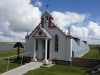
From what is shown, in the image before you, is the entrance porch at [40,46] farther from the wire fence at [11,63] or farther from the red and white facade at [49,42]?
the wire fence at [11,63]

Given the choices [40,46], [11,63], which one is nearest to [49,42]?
[40,46]

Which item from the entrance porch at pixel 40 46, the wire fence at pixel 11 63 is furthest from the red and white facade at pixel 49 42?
the wire fence at pixel 11 63

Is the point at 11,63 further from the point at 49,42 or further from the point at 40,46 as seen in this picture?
the point at 49,42

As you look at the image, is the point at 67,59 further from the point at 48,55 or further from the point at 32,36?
the point at 32,36

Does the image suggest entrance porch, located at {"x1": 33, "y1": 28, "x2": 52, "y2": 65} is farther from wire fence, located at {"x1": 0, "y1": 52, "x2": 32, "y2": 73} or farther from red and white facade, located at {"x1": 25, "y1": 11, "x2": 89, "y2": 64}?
wire fence, located at {"x1": 0, "y1": 52, "x2": 32, "y2": 73}

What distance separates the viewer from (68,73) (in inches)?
810

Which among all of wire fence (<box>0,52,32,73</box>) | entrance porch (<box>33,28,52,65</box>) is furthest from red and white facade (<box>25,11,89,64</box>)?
wire fence (<box>0,52,32,73</box>)

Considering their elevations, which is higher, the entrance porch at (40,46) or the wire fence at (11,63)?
the entrance porch at (40,46)

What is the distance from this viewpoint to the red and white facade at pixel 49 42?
25688 millimetres

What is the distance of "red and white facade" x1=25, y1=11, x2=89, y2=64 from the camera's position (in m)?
25.7

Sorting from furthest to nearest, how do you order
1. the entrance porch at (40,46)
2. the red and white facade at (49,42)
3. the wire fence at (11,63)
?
the entrance porch at (40,46) < the red and white facade at (49,42) < the wire fence at (11,63)

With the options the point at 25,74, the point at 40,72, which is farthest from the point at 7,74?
the point at 40,72

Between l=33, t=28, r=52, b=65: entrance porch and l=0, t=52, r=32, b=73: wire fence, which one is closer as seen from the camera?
l=0, t=52, r=32, b=73: wire fence

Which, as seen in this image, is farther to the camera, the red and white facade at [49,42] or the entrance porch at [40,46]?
the entrance porch at [40,46]
